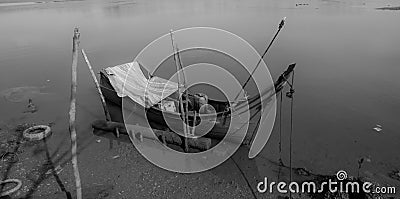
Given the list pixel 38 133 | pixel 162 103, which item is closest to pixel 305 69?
pixel 162 103

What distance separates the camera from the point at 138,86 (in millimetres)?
12664

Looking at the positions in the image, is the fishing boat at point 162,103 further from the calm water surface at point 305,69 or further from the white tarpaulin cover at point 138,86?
the calm water surface at point 305,69

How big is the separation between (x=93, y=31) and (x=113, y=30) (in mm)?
2001

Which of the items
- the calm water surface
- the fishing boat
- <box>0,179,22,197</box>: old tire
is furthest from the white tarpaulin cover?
<box>0,179,22,197</box>: old tire

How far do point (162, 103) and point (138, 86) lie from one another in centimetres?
194

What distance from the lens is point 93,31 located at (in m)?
30.6

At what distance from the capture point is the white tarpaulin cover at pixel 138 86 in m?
11.6

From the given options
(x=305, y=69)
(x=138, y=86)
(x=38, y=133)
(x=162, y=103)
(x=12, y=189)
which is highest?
(x=138, y=86)

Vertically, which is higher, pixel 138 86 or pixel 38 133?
pixel 138 86

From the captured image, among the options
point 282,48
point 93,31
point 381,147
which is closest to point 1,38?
point 93,31

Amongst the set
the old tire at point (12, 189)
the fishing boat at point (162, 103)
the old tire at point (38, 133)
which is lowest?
the old tire at point (12, 189)

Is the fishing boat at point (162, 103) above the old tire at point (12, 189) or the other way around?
above

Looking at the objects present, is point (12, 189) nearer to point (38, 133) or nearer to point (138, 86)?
point (38, 133)

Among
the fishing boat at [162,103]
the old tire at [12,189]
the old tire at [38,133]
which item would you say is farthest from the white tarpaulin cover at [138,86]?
the old tire at [12,189]
